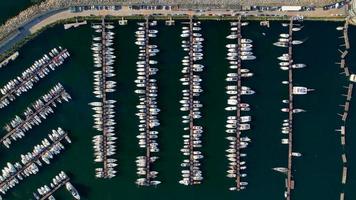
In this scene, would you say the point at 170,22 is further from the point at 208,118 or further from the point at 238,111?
the point at 238,111

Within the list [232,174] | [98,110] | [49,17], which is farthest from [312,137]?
[49,17]

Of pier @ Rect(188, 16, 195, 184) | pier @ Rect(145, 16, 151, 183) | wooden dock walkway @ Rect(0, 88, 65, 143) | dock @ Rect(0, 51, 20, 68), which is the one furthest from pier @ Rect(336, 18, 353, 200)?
dock @ Rect(0, 51, 20, 68)

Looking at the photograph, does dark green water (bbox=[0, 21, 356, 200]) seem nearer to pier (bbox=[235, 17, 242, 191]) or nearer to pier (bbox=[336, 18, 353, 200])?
pier (bbox=[336, 18, 353, 200])

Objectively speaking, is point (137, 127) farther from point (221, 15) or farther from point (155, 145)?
point (221, 15)

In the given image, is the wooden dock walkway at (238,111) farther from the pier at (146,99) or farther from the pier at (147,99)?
the pier at (147,99)

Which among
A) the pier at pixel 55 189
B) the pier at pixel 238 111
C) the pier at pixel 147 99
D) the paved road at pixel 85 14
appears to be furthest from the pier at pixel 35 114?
the pier at pixel 238 111

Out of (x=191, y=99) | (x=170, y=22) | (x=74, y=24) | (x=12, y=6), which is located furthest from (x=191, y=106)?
(x=12, y=6)
